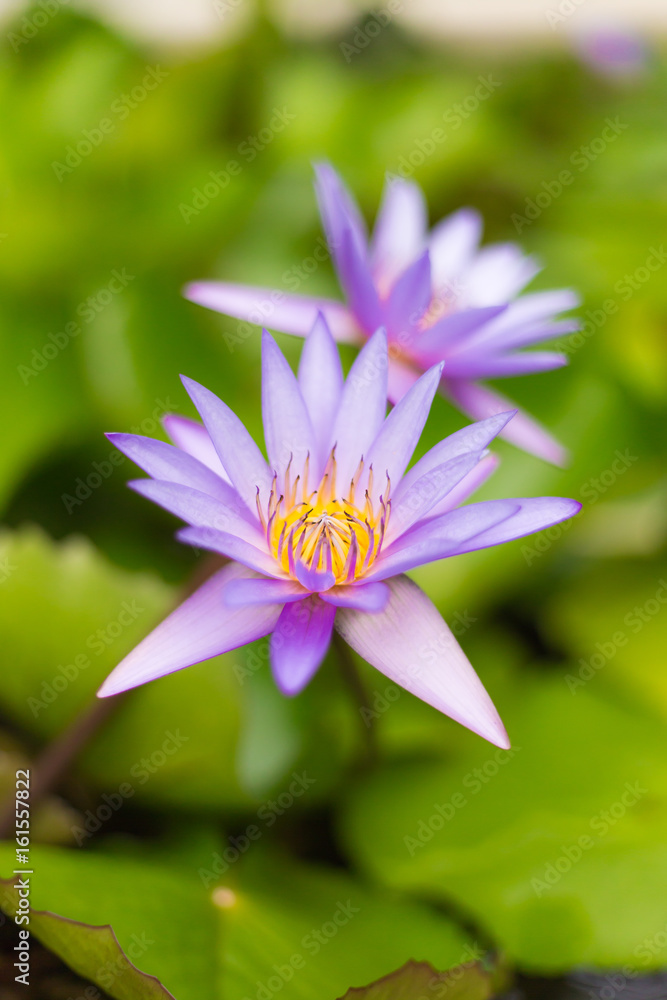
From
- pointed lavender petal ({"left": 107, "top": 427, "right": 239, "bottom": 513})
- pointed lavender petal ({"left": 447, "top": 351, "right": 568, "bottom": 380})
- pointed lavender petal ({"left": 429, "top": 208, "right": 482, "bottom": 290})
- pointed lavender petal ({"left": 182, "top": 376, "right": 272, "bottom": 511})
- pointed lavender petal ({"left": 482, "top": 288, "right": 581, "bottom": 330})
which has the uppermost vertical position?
pointed lavender petal ({"left": 429, "top": 208, "right": 482, "bottom": 290})

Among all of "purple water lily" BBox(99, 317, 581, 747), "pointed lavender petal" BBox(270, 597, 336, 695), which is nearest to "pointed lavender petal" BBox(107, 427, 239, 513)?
"purple water lily" BBox(99, 317, 581, 747)

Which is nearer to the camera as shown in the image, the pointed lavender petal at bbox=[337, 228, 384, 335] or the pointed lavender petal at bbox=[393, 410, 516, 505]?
the pointed lavender petal at bbox=[393, 410, 516, 505]

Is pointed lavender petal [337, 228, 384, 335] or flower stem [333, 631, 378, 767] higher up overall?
pointed lavender petal [337, 228, 384, 335]

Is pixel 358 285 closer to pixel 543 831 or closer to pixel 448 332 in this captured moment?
pixel 448 332

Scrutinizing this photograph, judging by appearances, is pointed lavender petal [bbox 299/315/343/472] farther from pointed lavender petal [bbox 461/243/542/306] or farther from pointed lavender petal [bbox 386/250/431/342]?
pointed lavender petal [bbox 461/243/542/306]

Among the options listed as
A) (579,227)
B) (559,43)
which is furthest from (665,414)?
(559,43)

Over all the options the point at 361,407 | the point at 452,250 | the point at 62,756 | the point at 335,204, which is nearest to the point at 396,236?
the point at 452,250

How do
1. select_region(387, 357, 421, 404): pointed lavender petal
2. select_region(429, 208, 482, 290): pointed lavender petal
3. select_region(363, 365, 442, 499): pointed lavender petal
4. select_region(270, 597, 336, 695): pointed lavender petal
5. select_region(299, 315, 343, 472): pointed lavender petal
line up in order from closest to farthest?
select_region(270, 597, 336, 695): pointed lavender petal, select_region(363, 365, 442, 499): pointed lavender petal, select_region(299, 315, 343, 472): pointed lavender petal, select_region(387, 357, 421, 404): pointed lavender petal, select_region(429, 208, 482, 290): pointed lavender petal
